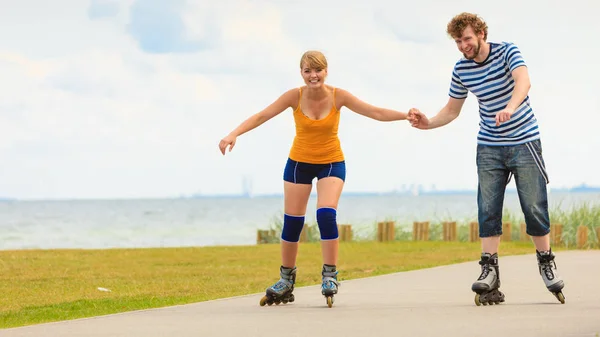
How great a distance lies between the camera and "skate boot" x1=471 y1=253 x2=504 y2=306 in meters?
8.38

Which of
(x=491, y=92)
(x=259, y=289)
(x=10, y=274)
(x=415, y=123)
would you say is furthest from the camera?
(x=10, y=274)

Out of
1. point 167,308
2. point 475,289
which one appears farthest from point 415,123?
point 167,308

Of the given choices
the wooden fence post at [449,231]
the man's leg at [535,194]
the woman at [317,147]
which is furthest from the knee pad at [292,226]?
the wooden fence post at [449,231]

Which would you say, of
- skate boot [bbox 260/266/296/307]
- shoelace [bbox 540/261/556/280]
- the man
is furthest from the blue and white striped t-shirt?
skate boot [bbox 260/266/296/307]

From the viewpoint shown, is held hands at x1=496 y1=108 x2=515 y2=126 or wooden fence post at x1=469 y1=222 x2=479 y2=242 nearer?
held hands at x1=496 y1=108 x2=515 y2=126

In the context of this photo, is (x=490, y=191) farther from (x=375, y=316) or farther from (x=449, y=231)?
(x=449, y=231)

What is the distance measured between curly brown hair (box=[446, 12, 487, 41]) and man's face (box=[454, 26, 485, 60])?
29 millimetres

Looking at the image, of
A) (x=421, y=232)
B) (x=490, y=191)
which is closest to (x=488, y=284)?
(x=490, y=191)

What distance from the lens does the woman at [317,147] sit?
848 cm

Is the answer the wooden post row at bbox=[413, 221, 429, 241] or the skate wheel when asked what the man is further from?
the wooden post row at bbox=[413, 221, 429, 241]

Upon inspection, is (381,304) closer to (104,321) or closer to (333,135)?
(333,135)

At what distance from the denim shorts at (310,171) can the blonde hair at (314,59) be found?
0.80 metres

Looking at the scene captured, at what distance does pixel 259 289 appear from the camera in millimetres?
11148

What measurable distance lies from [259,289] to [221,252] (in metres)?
8.12
